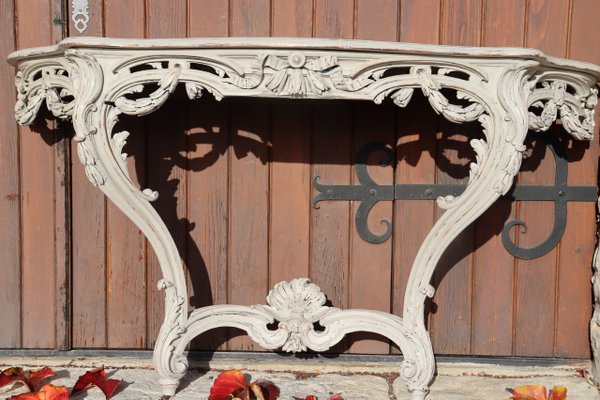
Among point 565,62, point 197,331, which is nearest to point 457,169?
point 565,62

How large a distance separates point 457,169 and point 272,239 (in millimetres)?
632

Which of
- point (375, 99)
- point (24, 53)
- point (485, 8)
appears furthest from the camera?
point (485, 8)

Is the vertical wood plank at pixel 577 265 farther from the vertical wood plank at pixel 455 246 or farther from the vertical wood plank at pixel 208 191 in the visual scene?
the vertical wood plank at pixel 208 191

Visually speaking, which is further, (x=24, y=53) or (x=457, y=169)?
(x=457, y=169)

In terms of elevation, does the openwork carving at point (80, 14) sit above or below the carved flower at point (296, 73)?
above

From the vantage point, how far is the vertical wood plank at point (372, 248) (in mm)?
1879

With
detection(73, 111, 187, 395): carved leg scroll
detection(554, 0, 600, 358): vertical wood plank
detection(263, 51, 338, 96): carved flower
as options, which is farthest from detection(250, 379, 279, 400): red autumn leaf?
detection(554, 0, 600, 358): vertical wood plank

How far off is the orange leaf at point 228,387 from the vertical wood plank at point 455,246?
2.19ft

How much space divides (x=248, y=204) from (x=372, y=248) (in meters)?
0.42

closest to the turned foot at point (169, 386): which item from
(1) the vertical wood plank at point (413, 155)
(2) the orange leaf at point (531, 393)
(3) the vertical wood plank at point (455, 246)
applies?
(1) the vertical wood plank at point (413, 155)

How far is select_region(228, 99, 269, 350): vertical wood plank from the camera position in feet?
6.17

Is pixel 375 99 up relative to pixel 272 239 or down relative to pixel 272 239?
up

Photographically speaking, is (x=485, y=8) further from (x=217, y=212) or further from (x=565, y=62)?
(x=217, y=212)

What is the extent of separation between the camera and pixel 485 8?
1.83 metres
